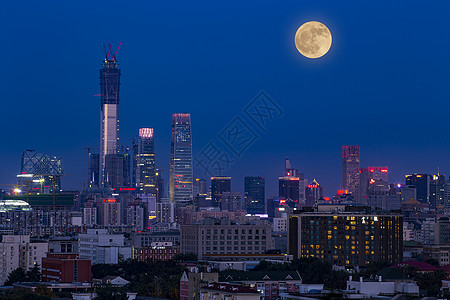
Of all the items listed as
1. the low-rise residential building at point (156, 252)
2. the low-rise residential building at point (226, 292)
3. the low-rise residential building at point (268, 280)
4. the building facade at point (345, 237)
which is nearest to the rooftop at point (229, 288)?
the low-rise residential building at point (226, 292)

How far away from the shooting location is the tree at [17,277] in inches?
5074

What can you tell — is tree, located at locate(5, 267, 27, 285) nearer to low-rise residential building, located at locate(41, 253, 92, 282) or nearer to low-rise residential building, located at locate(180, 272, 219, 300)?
low-rise residential building, located at locate(41, 253, 92, 282)

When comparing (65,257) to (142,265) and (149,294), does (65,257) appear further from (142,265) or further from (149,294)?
(149,294)

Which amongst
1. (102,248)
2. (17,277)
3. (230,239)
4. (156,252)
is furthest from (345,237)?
(17,277)

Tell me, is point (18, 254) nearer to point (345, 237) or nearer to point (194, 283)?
point (194, 283)

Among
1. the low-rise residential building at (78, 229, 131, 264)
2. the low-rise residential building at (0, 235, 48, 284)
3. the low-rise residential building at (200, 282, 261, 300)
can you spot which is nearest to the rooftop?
the low-rise residential building at (200, 282, 261, 300)

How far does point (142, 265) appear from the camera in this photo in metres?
143

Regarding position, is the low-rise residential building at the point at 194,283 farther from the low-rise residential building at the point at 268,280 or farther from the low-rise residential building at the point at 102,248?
the low-rise residential building at the point at 102,248

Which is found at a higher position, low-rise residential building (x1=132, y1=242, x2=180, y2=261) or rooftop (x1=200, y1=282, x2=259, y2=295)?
rooftop (x1=200, y1=282, x2=259, y2=295)

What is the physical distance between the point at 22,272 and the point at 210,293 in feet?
130

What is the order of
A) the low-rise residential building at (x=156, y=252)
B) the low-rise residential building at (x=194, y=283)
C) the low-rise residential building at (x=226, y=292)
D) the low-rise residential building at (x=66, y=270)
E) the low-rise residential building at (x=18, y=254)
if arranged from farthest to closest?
the low-rise residential building at (x=156, y=252) < the low-rise residential building at (x=18, y=254) < the low-rise residential building at (x=66, y=270) < the low-rise residential building at (x=194, y=283) < the low-rise residential building at (x=226, y=292)

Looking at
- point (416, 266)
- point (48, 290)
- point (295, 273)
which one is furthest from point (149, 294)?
point (416, 266)

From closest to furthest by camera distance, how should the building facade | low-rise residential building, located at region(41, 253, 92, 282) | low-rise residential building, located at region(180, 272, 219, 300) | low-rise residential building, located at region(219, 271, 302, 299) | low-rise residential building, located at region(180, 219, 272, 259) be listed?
1. low-rise residential building, located at region(180, 272, 219, 300)
2. low-rise residential building, located at region(219, 271, 302, 299)
3. low-rise residential building, located at region(41, 253, 92, 282)
4. the building facade
5. low-rise residential building, located at region(180, 219, 272, 259)

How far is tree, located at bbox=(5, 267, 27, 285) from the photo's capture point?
129m
